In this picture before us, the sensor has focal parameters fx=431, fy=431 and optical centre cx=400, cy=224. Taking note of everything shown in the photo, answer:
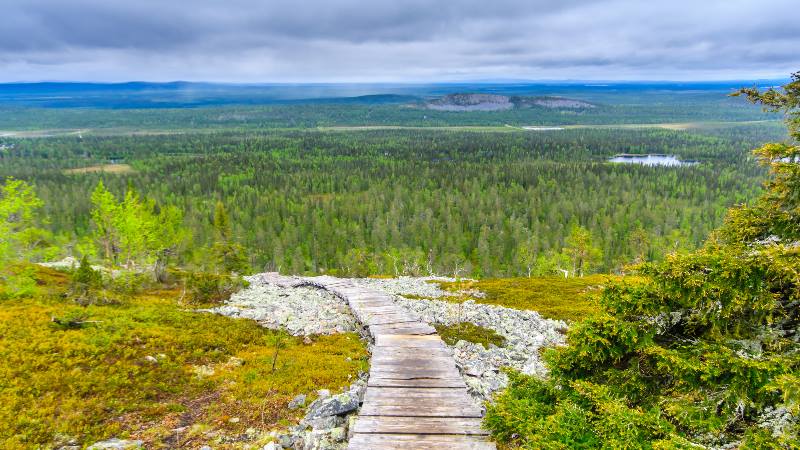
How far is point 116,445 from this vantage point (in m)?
12.8

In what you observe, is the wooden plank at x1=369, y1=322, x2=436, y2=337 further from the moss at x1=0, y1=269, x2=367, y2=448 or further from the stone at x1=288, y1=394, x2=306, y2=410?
the stone at x1=288, y1=394, x2=306, y2=410

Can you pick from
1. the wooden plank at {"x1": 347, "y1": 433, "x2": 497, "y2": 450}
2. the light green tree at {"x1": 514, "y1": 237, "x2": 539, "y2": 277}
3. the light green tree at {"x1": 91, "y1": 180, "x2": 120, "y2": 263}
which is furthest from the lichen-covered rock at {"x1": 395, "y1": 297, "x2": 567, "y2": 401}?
the light green tree at {"x1": 514, "y1": 237, "x2": 539, "y2": 277}

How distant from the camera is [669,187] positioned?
633ft

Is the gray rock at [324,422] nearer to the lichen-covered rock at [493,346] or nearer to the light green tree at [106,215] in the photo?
the lichen-covered rock at [493,346]

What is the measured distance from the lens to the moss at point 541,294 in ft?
114

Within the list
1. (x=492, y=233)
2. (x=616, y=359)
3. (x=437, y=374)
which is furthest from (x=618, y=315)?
(x=492, y=233)

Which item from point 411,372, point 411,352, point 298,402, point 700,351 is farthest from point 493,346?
point 700,351

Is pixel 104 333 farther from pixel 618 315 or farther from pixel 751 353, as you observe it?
pixel 751 353

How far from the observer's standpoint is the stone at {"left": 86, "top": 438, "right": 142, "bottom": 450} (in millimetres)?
12641

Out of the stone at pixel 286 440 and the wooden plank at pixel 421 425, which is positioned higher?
the wooden plank at pixel 421 425

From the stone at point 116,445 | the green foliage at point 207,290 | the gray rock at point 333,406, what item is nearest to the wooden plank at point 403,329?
the gray rock at point 333,406

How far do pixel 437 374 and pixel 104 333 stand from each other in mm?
15403

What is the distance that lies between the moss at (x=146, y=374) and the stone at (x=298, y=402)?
30 cm

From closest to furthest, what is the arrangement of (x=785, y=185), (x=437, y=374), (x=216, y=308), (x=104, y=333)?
(x=785, y=185)
(x=437, y=374)
(x=104, y=333)
(x=216, y=308)
